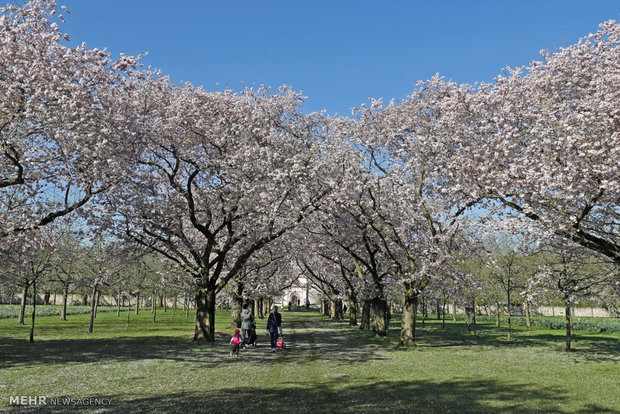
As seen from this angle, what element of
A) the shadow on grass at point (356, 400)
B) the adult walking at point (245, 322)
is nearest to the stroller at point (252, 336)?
the adult walking at point (245, 322)

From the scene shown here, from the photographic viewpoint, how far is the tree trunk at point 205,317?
26875 mm

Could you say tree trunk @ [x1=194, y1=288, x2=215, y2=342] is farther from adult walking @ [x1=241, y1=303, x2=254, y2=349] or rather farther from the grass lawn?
adult walking @ [x1=241, y1=303, x2=254, y2=349]

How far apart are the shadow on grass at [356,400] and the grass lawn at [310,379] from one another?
0.09ft

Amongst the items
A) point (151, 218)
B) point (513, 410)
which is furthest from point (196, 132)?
point (513, 410)

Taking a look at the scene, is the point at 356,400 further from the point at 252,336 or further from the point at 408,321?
the point at 408,321

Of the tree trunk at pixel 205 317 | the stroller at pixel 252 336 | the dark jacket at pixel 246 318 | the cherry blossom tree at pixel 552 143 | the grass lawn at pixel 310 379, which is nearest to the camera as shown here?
the grass lawn at pixel 310 379

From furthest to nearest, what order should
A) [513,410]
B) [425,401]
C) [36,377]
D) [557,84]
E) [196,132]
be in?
[196,132] → [557,84] → [36,377] → [425,401] → [513,410]

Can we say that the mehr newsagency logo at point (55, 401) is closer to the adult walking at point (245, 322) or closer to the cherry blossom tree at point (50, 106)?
the cherry blossom tree at point (50, 106)

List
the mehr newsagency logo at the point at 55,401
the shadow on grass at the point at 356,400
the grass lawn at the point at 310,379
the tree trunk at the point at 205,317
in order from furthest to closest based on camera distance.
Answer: the tree trunk at the point at 205,317 → the grass lawn at the point at 310,379 → the mehr newsagency logo at the point at 55,401 → the shadow on grass at the point at 356,400

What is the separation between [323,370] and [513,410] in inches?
287

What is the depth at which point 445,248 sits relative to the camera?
25.0 meters

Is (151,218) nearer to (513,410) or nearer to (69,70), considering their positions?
(69,70)

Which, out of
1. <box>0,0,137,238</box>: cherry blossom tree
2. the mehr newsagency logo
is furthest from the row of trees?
the mehr newsagency logo

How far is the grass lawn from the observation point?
36.3ft
